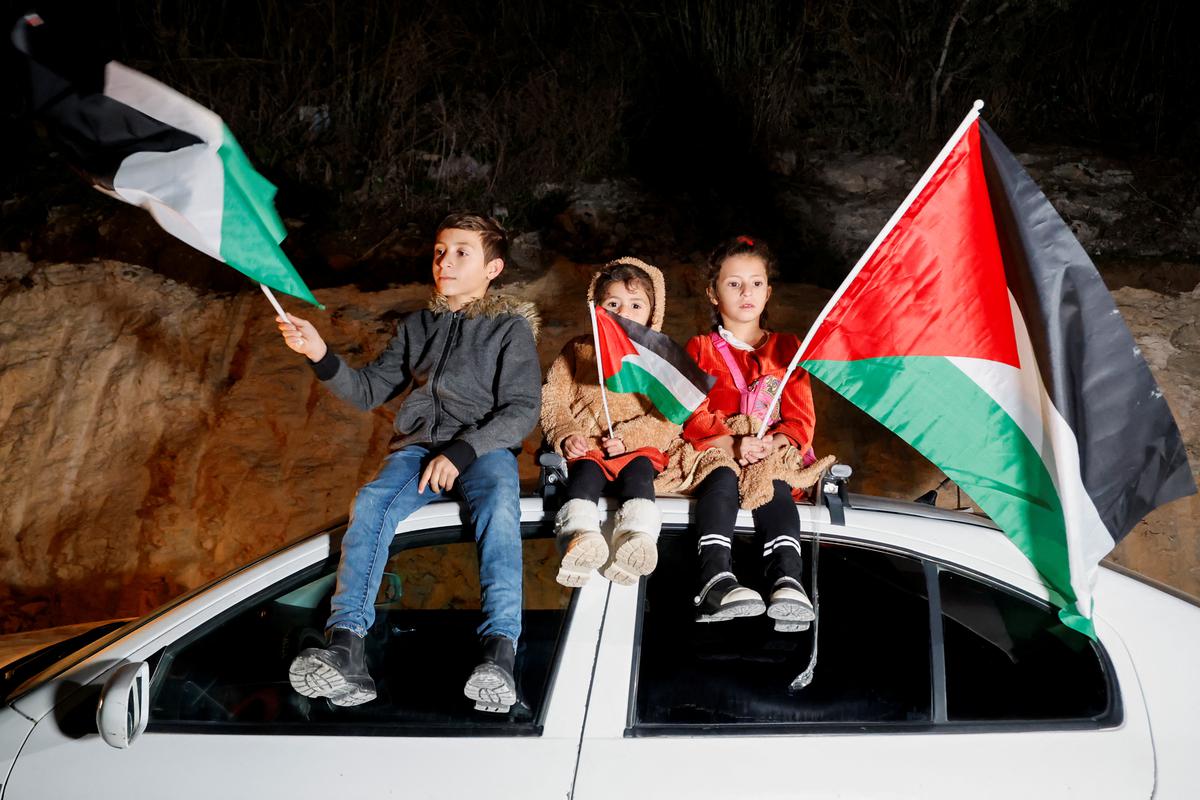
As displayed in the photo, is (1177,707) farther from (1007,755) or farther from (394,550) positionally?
(394,550)

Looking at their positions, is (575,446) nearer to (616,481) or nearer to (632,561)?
(616,481)

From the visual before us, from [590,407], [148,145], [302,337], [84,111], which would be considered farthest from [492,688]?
[84,111]

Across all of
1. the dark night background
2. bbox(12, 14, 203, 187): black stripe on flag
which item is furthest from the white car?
the dark night background

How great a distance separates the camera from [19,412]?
524 cm

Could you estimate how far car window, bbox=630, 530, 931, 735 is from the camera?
85.5 inches

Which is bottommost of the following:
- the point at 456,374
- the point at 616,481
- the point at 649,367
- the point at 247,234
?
the point at 616,481

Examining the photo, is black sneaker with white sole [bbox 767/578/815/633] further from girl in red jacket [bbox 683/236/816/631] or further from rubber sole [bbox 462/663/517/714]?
rubber sole [bbox 462/663/517/714]

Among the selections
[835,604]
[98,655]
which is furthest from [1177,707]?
[98,655]

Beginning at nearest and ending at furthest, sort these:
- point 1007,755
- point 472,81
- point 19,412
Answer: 1. point 1007,755
2. point 19,412
3. point 472,81

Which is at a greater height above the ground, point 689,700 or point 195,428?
Result: point 195,428

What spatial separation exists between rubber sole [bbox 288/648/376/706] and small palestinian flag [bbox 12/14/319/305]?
44.7 inches

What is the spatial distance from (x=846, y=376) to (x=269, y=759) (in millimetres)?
1881

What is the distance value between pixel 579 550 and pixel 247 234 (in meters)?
1.49

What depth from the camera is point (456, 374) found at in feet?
10.4
